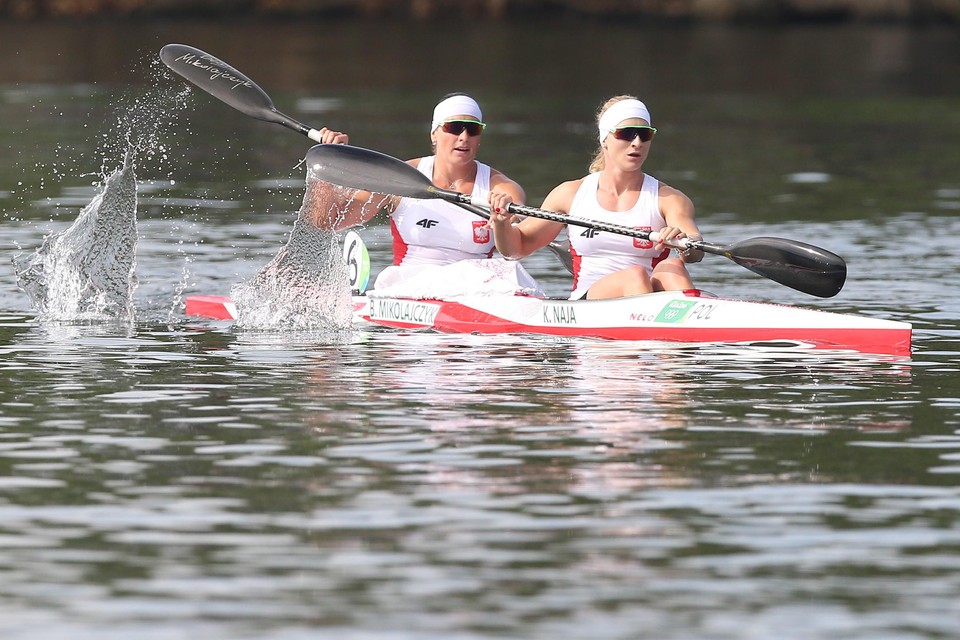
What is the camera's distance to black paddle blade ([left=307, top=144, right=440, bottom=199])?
46.4ft

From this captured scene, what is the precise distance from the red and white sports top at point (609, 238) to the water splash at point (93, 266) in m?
3.32

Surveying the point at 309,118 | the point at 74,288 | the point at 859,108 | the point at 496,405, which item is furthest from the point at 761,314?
the point at 859,108

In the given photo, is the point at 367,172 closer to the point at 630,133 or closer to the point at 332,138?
the point at 332,138

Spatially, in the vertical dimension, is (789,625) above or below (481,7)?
below

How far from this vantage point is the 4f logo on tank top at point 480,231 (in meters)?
14.8

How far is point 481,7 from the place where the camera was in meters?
75.6

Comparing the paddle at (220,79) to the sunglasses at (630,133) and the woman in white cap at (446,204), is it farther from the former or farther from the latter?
the sunglasses at (630,133)

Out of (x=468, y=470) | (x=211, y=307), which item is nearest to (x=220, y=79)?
(x=211, y=307)

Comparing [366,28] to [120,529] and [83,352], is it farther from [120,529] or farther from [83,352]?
[120,529]

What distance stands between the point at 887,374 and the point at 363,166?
14.1 feet

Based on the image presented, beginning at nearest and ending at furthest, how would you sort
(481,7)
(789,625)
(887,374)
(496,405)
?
(789,625) < (496,405) < (887,374) < (481,7)

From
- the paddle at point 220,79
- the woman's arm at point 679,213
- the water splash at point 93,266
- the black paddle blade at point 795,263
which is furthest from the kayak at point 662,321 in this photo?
the paddle at point 220,79

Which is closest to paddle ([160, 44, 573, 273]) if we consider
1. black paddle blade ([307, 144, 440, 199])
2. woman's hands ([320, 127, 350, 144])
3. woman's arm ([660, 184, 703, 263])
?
woman's hands ([320, 127, 350, 144])

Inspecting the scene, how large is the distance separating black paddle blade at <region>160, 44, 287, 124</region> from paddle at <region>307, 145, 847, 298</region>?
2515mm
